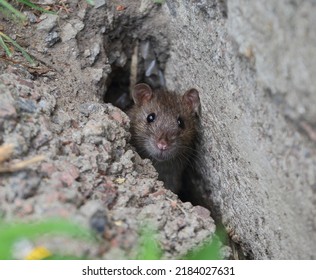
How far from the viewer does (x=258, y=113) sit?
9.27 feet

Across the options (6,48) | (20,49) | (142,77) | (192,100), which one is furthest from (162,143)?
(6,48)

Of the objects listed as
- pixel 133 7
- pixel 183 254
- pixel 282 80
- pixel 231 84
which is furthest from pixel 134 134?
pixel 282 80

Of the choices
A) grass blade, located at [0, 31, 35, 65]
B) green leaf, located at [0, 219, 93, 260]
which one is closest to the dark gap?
grass blade, located at [0, 31, 35, 65]

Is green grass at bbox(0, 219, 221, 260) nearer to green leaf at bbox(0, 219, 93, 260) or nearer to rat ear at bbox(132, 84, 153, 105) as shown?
green leaf at bbox(0, 219, 93, 260)

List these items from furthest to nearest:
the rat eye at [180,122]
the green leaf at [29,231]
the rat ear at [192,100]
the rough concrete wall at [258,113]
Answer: the rat eye at [180,122] → the rat ear at [192,100] → the rough concrete wall at [258,113] → the green leaf at [29,231]

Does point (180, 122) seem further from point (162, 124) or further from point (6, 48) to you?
point (6, 48)

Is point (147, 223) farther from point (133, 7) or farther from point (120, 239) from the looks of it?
point (133, 7)

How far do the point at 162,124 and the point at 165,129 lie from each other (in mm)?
Answer: 68

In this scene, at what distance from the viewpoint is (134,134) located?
469 cm

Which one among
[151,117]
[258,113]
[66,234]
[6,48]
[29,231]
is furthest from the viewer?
[151,117]

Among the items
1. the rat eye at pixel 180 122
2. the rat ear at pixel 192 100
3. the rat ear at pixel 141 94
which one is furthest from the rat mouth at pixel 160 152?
the rat ear at pixel 141 94

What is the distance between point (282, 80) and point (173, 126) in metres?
2.17

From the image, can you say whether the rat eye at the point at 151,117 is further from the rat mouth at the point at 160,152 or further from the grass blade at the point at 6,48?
the grass blade at the point at 6,48

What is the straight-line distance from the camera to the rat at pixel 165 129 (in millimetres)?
4414
